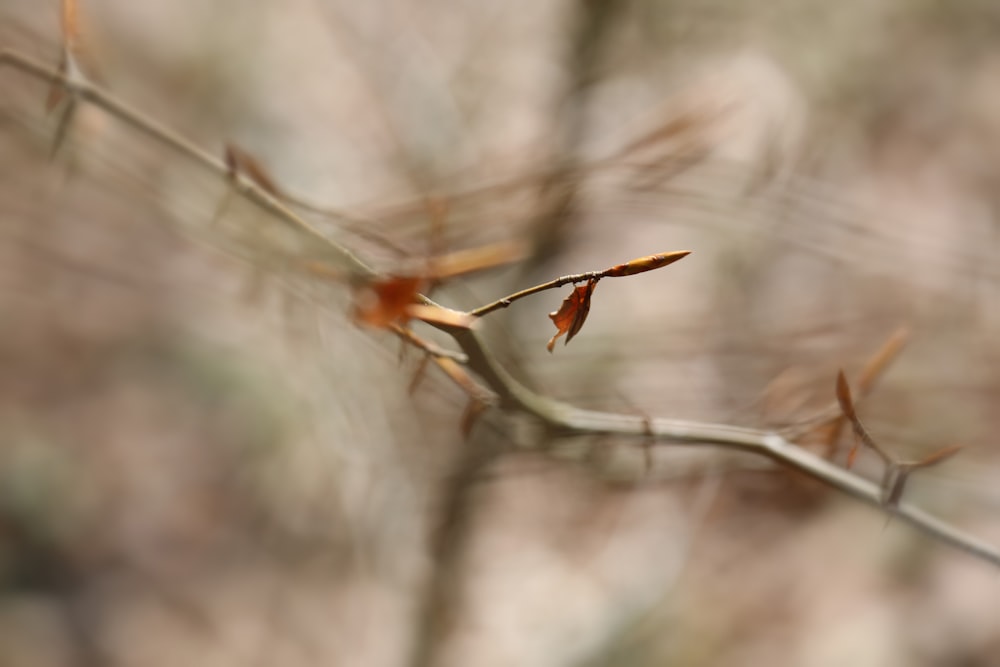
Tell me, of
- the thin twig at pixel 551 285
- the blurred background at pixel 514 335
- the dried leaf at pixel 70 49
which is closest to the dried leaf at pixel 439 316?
the thin twig at pixel 551 285

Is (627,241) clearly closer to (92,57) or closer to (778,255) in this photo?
(778,255)

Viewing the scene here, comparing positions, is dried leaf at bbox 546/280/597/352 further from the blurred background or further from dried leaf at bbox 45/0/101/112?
the blurred background

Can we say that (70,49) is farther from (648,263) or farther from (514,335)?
(514,335)

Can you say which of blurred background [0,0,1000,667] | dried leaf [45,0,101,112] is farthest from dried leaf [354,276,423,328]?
blurred background [0,0,1000,667]

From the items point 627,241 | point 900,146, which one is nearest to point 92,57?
point 627,241

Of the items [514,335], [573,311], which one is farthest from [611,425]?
[514,335]

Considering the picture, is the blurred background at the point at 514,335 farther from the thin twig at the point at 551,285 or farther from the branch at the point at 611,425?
the thin twig at the point at 551,285
